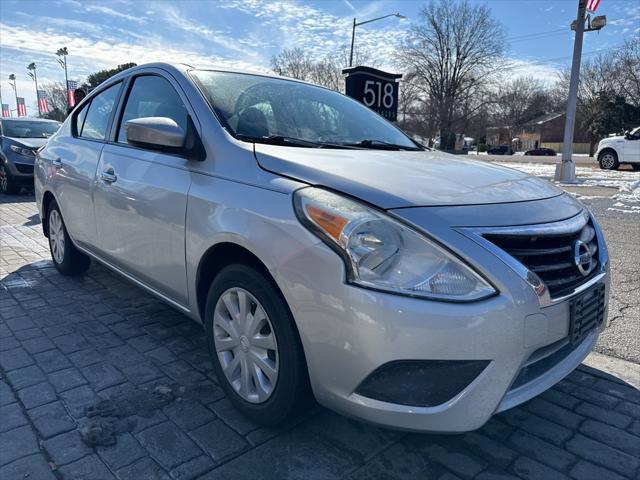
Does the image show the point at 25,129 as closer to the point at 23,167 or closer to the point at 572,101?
the point at 23,167

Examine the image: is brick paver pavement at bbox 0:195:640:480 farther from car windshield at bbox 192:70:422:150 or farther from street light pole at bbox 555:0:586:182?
street light pole at bbox 555:0:586:182

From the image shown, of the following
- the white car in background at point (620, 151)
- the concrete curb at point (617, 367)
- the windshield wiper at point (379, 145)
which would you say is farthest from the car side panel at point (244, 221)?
the white car in background at point (620, 151)

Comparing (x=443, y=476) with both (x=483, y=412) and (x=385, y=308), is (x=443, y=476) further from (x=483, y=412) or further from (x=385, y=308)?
(x=385, y=308)

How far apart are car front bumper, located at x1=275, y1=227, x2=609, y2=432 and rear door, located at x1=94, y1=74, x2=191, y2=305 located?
3.12ft

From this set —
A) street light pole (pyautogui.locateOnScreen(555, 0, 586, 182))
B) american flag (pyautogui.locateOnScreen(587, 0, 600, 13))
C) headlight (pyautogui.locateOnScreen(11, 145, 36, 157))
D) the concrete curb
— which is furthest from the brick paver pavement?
american flag (pyautogui.locateOnScreen(587, 0, 600, 13))

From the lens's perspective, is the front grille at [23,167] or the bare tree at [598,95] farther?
the bare tree at [598,95]

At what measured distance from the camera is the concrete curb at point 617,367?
276cm

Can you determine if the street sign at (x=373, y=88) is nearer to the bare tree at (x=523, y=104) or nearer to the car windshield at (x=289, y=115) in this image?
the car windshield at (x=289, y=115)

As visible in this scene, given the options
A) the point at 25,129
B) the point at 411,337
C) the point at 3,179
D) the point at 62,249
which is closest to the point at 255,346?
the point at 411,337

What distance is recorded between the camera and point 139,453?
205cm

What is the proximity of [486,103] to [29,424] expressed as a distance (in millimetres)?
53037

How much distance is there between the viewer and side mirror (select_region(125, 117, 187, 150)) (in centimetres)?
242

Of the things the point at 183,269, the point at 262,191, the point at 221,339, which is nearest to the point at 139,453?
the point at 221,339

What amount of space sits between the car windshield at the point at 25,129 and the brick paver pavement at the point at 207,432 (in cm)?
931
